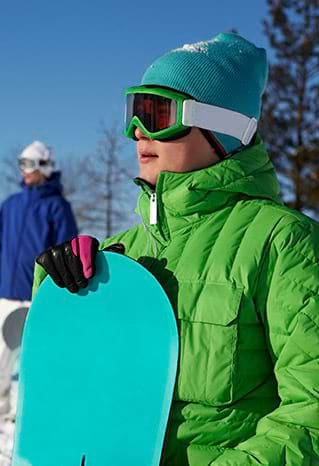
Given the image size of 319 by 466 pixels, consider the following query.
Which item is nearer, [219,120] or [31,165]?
[219,120]

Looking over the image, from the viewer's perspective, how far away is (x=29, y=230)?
605 centimetres

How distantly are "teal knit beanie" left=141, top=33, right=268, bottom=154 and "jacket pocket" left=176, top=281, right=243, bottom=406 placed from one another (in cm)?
48

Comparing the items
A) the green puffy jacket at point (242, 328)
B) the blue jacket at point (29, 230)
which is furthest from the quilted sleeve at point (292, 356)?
the blue jacket at point (29, 230)

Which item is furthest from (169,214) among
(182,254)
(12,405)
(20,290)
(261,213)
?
(12,405)

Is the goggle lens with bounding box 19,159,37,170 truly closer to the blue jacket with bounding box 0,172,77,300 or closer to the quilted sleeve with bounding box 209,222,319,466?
the blue jacket with bounding box 0,172,77,300

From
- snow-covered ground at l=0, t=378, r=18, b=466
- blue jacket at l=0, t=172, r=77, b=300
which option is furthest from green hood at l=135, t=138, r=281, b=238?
blue jacket at l=0, t=172, r=77, b=300

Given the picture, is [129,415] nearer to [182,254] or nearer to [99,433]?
[99,433]

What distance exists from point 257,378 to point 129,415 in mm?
337

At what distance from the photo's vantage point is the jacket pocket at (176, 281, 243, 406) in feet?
5.67

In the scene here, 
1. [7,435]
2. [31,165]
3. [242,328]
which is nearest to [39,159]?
[31,165]

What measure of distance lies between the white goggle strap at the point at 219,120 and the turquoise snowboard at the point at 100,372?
413 millimetres

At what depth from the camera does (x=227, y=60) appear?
2096 mm

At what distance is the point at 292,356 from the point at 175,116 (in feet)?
2.35

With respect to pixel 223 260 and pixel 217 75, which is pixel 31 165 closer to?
pixel 217 75
